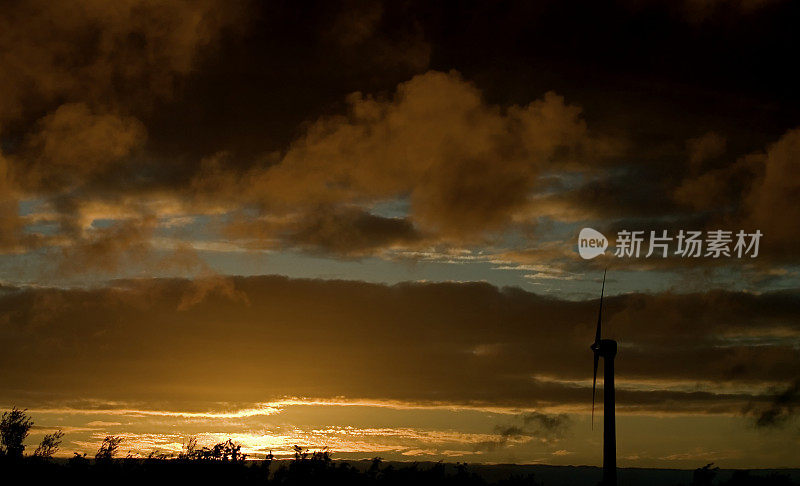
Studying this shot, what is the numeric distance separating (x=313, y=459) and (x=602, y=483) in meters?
22.7

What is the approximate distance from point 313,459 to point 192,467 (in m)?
8.80

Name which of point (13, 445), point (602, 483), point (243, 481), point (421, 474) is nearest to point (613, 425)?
point (602, 483)

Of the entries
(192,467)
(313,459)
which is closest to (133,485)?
(192,467)

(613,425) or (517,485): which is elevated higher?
(613,425)

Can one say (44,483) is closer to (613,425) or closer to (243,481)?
(243,481)

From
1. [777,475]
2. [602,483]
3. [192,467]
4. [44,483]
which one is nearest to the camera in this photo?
[44,483]

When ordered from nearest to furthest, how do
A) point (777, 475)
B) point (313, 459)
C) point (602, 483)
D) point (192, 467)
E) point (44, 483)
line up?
point (44, 483), point (192, 467), point (313, 459), point (602, 483), point (777, 475)

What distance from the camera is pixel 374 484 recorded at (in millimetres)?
64688

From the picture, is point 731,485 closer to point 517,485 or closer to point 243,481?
point 517,485

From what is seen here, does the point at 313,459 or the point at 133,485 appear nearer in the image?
the point at 133,485

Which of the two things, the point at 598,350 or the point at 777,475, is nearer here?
the point at 598,350

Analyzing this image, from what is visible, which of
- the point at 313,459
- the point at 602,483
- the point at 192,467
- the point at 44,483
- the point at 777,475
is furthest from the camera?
the point at 777,475

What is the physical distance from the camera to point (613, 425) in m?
71.3

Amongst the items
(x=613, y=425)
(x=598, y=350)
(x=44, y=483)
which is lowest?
(x=44, y=483)
